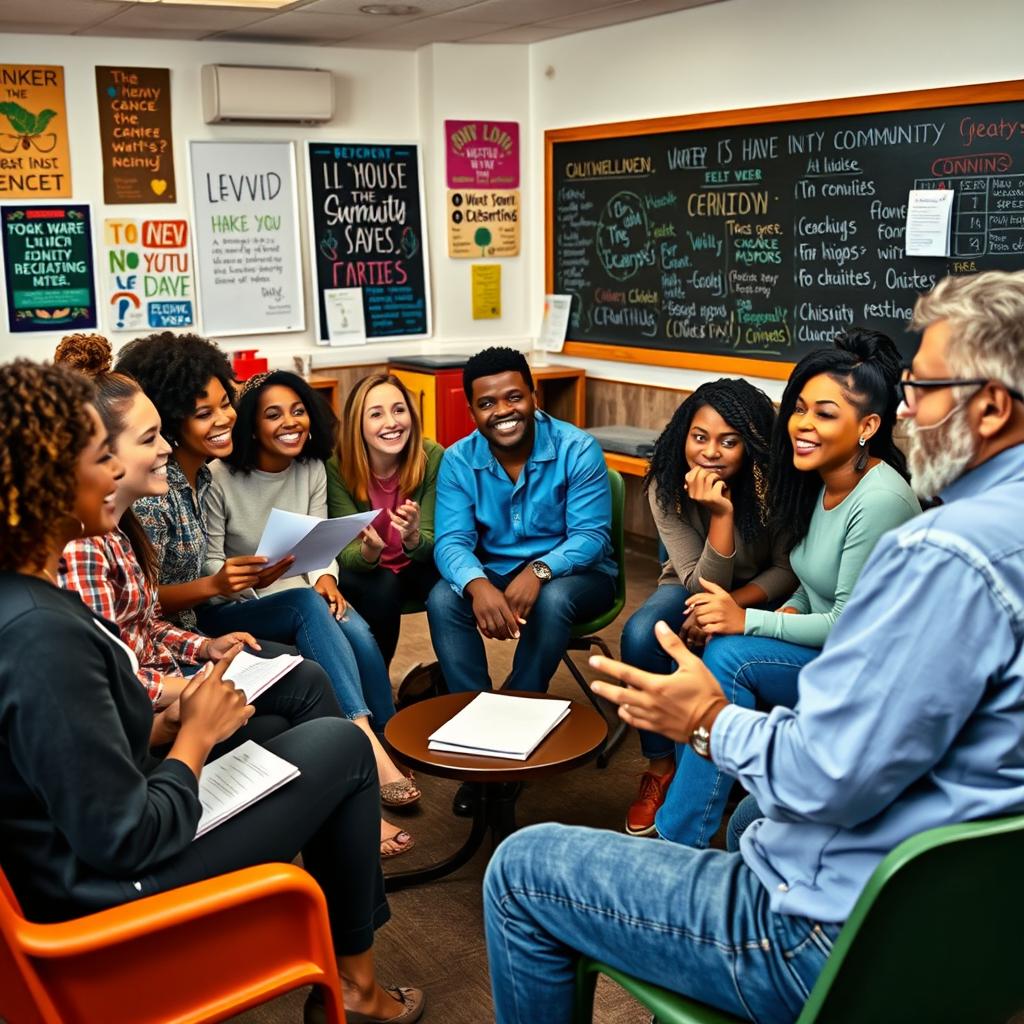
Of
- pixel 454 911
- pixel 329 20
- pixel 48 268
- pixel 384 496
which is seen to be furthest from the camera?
Answer: pixel 48 268

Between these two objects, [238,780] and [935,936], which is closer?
[935,936]

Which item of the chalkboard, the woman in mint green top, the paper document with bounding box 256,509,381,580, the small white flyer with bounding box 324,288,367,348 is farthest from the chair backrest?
the small white flyer with bounding box 324,288,367,348

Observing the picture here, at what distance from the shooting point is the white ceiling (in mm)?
4449

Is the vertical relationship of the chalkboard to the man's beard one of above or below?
above

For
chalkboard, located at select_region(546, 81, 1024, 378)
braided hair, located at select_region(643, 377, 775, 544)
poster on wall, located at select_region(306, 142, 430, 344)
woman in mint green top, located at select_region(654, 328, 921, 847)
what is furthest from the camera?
poster on wall, located at select_region(306, 142, 430, 344)

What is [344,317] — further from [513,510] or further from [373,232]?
[513,510]

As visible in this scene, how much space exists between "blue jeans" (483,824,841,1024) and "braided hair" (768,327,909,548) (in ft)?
4.42

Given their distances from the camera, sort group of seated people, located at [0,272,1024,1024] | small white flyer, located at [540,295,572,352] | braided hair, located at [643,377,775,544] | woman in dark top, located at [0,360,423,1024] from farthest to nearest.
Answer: small white flyer, located at [540,295,572,352], braided hair, located at [643,377,775,544], woman in dark top, located at [0,360,423,1024], group of seated people, located at [0,272,1024,1024]

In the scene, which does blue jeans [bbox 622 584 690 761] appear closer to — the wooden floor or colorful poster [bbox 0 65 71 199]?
the wooden floor

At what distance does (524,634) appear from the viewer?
120 inches

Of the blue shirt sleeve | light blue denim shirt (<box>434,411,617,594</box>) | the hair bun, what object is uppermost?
the hair bun

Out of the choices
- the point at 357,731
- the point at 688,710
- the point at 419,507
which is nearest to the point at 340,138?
the point at 419,507

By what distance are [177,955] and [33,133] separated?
4239 mm

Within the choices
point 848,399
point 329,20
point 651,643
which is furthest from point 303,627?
point 329,20
